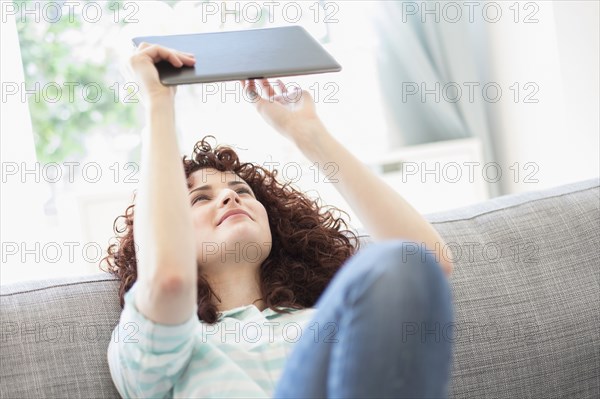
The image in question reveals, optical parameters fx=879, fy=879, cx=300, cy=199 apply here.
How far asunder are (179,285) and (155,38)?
0.51m

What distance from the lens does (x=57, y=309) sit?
1480mm

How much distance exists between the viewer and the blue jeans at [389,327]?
3.50 ft

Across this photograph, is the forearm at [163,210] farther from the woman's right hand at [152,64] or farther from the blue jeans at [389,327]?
the blue jeans at [389,327]

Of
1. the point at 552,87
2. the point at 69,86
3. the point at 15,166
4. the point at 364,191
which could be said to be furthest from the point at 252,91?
the point at 69,86

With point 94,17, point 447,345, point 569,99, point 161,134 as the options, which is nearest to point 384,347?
point 447,345

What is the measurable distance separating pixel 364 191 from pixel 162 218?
15.4 inches

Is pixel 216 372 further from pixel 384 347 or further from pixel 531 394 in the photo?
pixel 531 394

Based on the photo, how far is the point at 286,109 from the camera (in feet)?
5.36

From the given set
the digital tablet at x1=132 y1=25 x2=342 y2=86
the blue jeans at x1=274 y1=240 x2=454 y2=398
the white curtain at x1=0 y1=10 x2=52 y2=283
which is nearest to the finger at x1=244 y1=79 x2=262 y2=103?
the digital tablet at x1=132 y1=25 x2=342 y2=86

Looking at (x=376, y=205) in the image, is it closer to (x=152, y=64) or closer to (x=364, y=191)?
(x=364, y=191)

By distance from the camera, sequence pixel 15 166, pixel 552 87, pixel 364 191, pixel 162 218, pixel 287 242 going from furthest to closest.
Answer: pixel 552 87
pixel 15 166
pixel 287 242
pixel 364 191
pixel 162 218

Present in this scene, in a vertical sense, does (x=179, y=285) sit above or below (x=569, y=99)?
above

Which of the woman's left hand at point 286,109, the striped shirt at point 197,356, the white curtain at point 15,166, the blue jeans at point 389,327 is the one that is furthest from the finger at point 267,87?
the white curtain at point 15,166

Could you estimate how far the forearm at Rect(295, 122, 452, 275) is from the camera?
4.96ft
